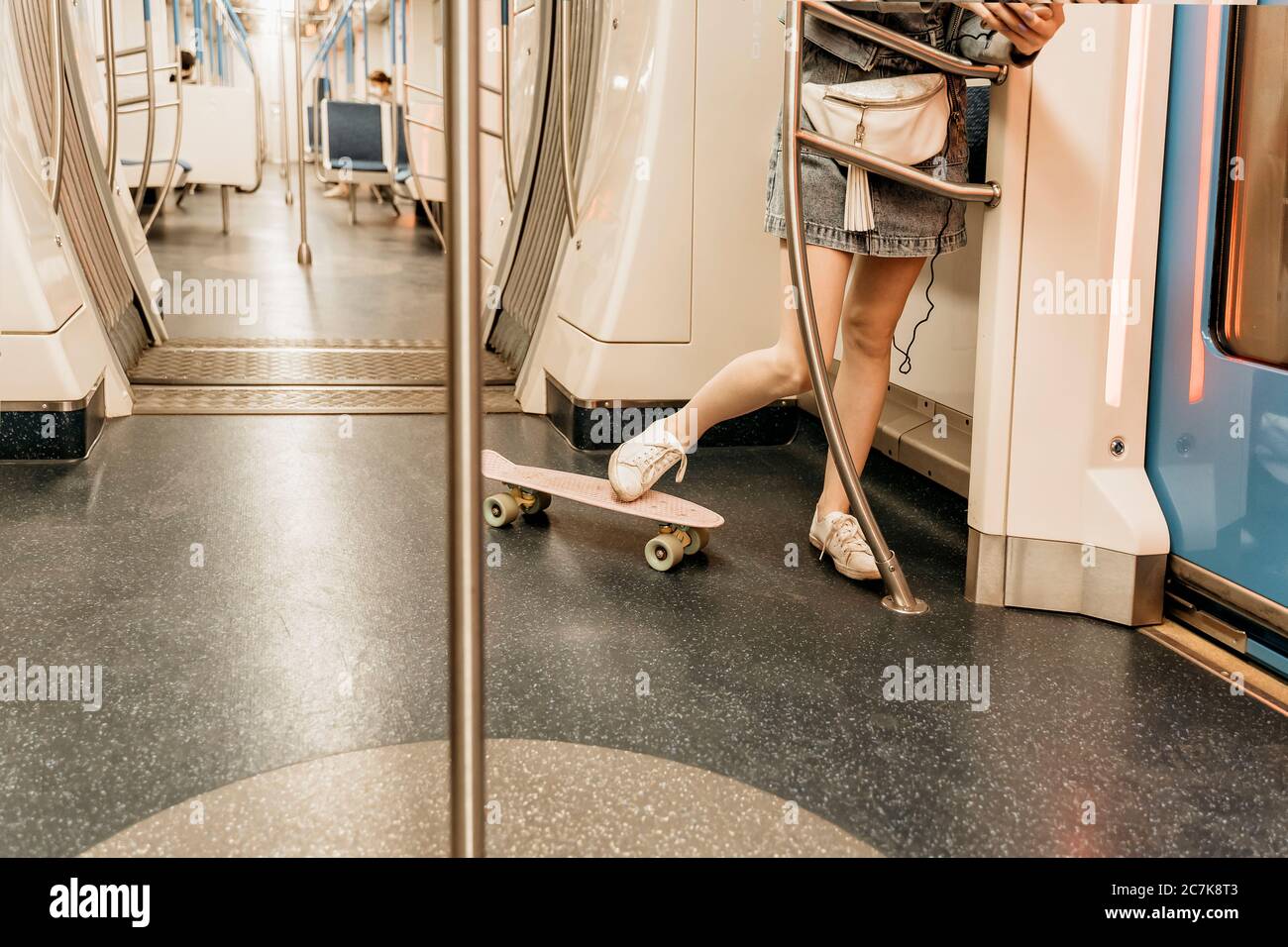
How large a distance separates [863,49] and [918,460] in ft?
3.67

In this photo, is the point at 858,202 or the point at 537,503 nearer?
the point at 858,202

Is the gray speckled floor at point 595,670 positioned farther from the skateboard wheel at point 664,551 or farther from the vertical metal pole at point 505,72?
the vertical metal pole at point 505,72

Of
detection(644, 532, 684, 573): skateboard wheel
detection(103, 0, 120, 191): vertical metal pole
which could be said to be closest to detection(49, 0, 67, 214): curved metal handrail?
detection(103, 0, 120, 191): vertical metal pole

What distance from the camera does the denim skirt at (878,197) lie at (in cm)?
211

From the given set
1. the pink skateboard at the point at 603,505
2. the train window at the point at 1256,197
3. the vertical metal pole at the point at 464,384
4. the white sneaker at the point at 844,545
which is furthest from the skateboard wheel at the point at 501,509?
the vertical metal pole at the point at 464,384

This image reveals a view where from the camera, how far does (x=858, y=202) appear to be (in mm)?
2080

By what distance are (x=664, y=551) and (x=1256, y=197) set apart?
116cm

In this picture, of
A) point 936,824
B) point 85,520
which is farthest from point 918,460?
point 85,520

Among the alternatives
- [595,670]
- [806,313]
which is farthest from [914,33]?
[595,670]

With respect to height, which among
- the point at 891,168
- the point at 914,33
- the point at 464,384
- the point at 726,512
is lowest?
the point at 726,512

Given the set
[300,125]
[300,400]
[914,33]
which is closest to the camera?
[914,33]

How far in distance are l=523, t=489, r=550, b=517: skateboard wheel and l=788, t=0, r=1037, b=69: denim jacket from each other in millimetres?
1064

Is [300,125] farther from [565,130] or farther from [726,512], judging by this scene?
[726,512]
